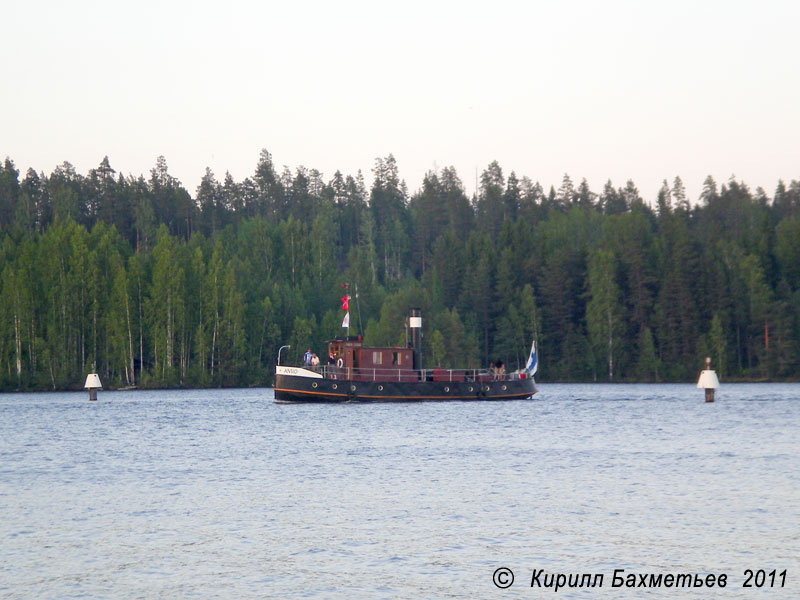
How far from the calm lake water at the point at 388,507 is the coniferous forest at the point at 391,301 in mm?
54281

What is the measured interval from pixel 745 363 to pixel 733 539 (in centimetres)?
11205

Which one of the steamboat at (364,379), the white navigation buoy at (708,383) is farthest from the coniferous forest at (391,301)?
the white navigation buoy at (708,383)

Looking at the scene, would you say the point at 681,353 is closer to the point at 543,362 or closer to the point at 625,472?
the point at 543,362

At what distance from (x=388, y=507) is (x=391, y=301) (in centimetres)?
10555

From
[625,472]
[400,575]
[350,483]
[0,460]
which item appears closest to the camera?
[400,575]

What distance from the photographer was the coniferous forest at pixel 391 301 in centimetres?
11244

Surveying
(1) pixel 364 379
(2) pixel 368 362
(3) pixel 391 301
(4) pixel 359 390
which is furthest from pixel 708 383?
(3) pixel 391 301

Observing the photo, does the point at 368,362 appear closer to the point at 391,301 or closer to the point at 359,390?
the point at 359,390

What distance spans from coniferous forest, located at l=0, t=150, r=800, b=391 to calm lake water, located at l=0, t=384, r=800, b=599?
54.3m

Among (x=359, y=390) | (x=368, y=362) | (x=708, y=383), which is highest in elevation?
Answer: (x=368, y=362)

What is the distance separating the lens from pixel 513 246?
152 metres

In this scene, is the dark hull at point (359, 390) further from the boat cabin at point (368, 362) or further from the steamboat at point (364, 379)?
the boat cabin at point (368, 362)

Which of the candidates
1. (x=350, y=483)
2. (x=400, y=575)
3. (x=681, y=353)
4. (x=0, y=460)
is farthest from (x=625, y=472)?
(x=681, y=353)

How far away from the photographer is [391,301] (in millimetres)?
135375
